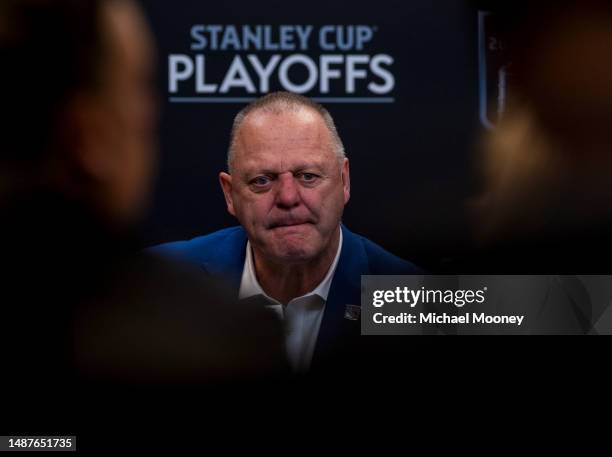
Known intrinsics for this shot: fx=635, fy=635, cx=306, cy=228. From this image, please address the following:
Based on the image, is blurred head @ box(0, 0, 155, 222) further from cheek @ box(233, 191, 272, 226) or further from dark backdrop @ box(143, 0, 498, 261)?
cheek @ box(233, 191, 272, 226)

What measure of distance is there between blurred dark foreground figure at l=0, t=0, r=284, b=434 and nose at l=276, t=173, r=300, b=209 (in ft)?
1.20

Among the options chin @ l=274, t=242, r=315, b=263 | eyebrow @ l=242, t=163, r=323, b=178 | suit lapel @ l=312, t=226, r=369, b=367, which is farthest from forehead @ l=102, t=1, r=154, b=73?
suit lapel @ l=312, t=226, r=369, b=367

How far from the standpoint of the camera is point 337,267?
75.4 inches

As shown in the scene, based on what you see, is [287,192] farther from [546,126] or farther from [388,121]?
[546,126]

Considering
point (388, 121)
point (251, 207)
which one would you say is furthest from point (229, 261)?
point (388, 121)

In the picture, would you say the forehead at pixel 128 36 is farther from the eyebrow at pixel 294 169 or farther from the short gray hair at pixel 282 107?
the eyebrow at pixel 294 169

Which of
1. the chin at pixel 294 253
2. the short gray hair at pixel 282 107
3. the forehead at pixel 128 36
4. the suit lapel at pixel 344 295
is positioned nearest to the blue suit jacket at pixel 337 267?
the suit lapel at pixel 344 295

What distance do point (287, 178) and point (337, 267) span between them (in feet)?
1.07

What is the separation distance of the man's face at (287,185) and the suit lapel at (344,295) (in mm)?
70

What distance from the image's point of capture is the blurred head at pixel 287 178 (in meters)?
1.78

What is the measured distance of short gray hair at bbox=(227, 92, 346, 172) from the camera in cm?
185

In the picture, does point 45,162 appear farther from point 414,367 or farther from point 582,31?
point 582,31

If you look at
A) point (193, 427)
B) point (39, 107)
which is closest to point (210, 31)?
point (39, 107)

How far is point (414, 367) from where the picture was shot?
1937 millimetres
